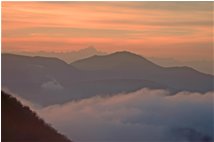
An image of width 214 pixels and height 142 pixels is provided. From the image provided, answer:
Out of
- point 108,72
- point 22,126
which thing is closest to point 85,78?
point 108,72

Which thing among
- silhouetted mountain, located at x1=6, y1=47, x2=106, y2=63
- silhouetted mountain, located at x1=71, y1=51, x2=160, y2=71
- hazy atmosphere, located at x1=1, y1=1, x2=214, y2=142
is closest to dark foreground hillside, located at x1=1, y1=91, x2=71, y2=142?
hazy atmosphere, located at x1=1, y1=1, x2=214, y2=142

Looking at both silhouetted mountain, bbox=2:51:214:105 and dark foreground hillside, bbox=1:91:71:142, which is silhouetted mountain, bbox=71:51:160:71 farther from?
dark foreground hillside, bbox=1:91:71:142

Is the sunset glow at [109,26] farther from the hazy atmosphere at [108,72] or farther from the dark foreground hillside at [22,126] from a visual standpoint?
the dark foreground hillside at [22,126]

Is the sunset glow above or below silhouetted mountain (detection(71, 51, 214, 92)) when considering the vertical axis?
above

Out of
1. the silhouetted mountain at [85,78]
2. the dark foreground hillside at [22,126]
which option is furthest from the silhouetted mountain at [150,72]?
the dark foreground hillside at [22,126]

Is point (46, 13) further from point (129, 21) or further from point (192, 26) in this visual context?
point (192, 26)

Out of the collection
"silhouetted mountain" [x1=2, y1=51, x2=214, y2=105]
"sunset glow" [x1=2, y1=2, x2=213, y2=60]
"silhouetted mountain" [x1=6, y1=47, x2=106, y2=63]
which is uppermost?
"sunset glow" [x1=2, y1=2, x2=213, y2=60]

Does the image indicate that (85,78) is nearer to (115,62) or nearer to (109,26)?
(115,62)
